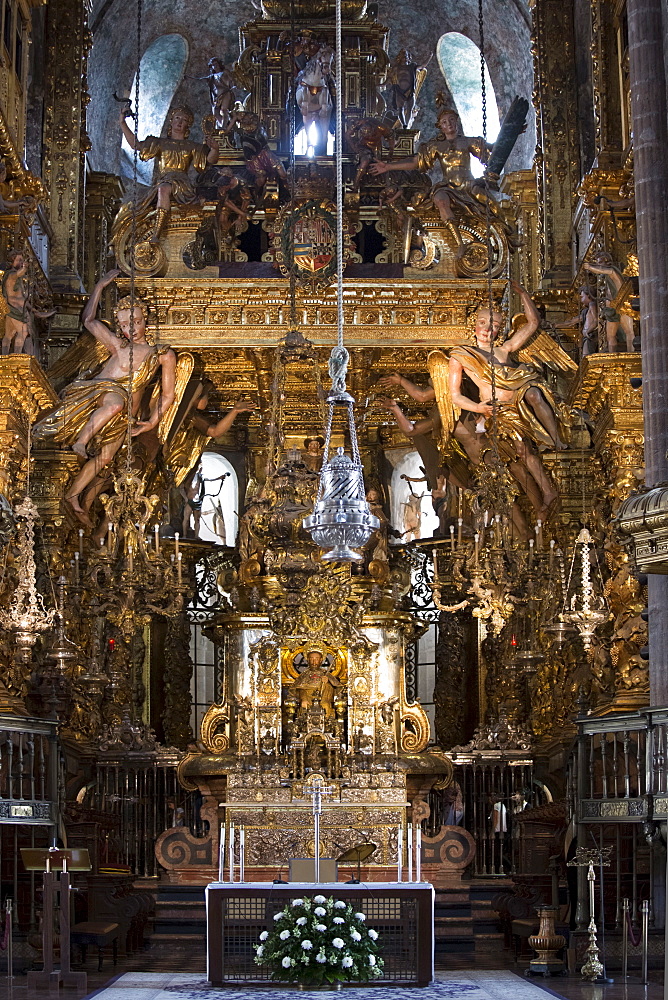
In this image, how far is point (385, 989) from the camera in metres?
12.4

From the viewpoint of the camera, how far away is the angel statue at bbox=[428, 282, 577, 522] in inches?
741

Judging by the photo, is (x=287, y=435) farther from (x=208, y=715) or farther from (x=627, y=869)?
(x=627, y=869)

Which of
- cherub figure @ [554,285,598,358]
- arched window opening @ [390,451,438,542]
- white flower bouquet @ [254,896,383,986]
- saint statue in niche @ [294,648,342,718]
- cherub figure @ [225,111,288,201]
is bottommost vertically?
white flower bouquet @ [254,896,383,986]

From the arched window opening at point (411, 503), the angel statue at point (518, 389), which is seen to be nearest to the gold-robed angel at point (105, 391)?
the angel statue at point (518, 389)

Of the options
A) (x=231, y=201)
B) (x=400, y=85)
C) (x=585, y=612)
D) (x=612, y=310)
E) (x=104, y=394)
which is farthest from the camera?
(x=400, y=85)

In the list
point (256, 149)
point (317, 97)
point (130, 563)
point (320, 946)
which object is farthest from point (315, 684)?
point (320, 946)

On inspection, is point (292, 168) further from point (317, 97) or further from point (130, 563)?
point (130, 563)

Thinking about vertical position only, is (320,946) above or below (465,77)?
below

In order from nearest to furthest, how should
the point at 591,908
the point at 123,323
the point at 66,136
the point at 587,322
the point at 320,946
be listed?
the point at 320,946 < the point at 591,908 < the point at 587,322 < the point at 123,323 < the point at 66,136

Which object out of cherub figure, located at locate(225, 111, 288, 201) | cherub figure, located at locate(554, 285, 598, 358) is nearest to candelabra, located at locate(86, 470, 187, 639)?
cherub figure, located at locate(554, 285, 598, 358)

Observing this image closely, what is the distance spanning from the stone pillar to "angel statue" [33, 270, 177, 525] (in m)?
6.56

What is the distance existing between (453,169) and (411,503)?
19.1 ft

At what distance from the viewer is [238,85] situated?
21625mm

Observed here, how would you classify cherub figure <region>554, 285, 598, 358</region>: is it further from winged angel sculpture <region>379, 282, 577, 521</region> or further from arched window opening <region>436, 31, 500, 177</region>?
arched window opening <region>436, 31, 500, 177</region>
